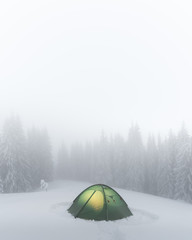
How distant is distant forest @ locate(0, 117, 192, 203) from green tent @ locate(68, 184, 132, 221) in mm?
26722

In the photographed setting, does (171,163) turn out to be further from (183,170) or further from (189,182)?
(189,182)

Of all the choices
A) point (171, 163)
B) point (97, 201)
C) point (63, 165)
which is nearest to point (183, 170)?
point (171, 163)

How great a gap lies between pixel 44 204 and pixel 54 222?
4077 mm

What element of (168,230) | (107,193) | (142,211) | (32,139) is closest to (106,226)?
(107,193)

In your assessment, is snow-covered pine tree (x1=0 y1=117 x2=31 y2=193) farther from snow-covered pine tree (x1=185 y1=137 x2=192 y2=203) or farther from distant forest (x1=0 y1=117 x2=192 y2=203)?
snow-covered pine tree (x1=185 y1=137 x2=192 y2=203)

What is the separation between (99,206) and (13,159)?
98.4 feet

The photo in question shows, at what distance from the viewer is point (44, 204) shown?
12.8 metres

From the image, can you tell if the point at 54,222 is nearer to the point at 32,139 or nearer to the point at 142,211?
the point at 142,211

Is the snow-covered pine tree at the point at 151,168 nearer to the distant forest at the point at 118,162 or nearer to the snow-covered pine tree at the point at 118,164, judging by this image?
the distant forest at the point at 118,162

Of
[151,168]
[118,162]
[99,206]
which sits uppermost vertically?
[99,206]

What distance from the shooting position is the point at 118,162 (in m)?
54.6

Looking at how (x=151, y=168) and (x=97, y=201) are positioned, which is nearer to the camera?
(x=97, y=201)

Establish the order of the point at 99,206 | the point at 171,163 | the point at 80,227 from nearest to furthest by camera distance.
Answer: the point at 80,227 < the point at 99,206 < the point at 171,163

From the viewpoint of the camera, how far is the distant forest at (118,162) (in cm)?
3550
